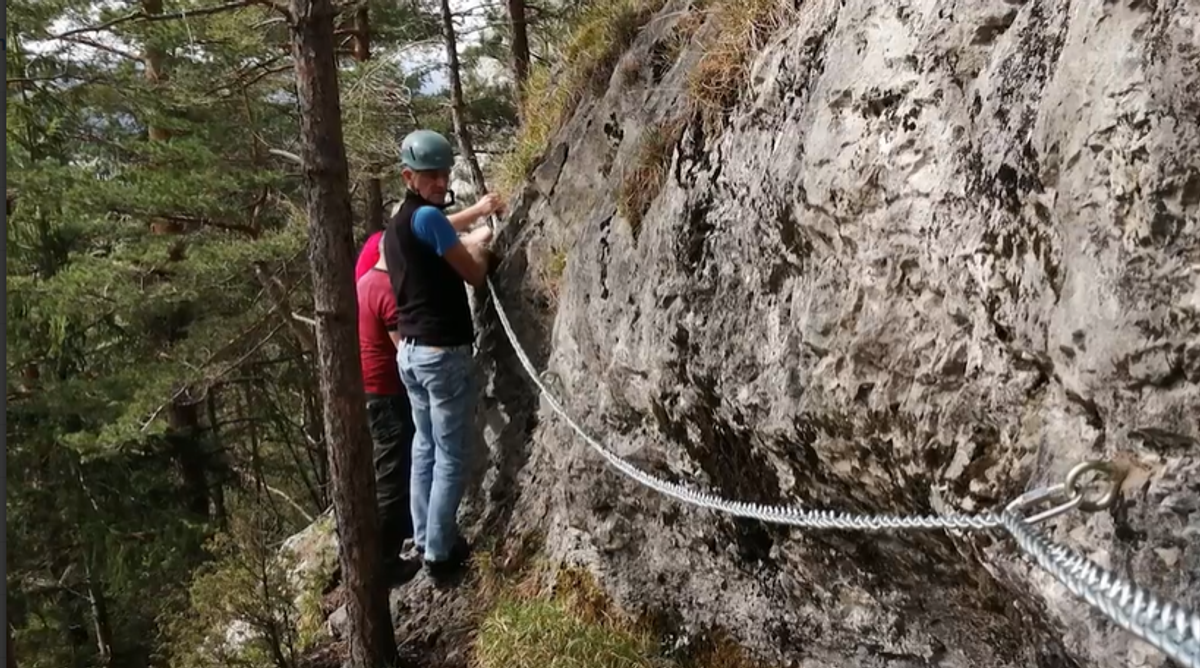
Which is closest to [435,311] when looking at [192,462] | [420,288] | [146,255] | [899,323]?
[420,288]

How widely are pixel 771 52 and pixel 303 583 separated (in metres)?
5.89

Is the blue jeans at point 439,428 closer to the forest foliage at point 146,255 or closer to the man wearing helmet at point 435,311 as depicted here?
the man wearing helmet at point 435,311

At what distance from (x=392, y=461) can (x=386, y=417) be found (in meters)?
0.32

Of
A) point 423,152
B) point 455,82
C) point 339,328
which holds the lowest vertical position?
point 339,328

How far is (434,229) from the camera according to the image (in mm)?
5078

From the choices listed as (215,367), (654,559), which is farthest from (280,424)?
(654,559)

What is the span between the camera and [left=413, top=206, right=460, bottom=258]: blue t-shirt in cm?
506

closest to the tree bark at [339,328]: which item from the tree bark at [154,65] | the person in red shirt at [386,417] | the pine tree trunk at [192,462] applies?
the person in red shirt at [386,417]

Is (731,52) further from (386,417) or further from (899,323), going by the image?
(386,417)

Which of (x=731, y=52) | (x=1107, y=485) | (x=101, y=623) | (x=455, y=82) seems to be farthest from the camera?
(x=101, y=623)

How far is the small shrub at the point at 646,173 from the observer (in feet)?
13.3

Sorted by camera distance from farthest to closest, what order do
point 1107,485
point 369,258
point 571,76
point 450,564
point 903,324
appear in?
1. point 369,258
2. point 571,76
3. point 450,564
4. point 903,324
5. point 1107,485

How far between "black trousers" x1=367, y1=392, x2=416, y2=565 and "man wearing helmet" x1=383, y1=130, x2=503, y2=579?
2.21 feet

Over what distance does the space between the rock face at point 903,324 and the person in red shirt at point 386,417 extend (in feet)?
5.59
